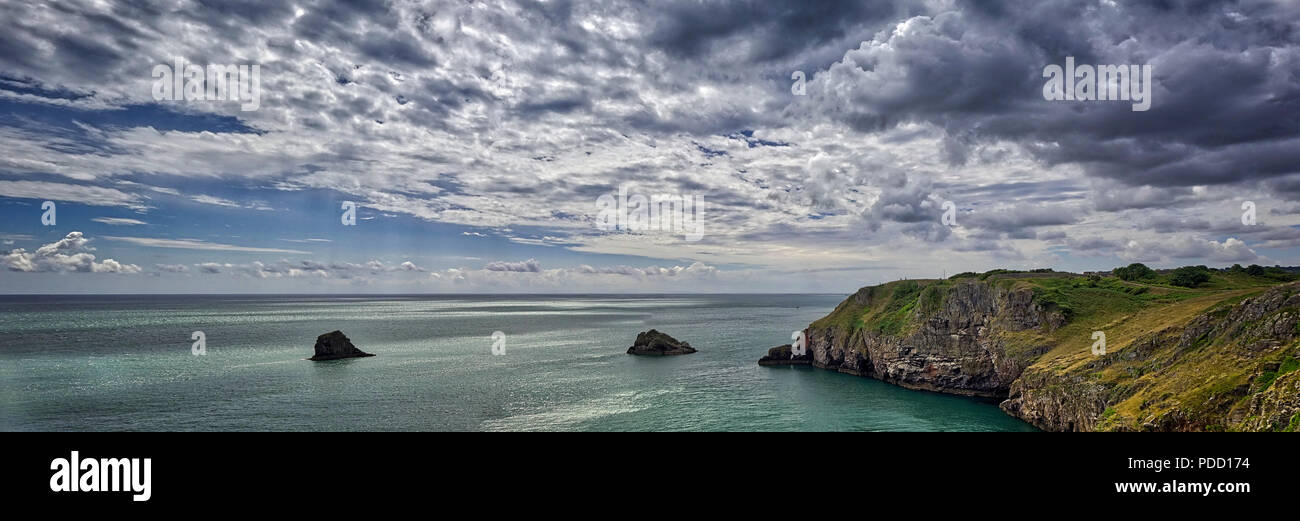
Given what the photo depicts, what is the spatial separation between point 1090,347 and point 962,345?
1786 centimetres

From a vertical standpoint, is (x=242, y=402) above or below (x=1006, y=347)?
below

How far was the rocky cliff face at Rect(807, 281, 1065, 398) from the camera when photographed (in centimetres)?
6619

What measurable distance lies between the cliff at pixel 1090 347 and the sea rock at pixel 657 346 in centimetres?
2684

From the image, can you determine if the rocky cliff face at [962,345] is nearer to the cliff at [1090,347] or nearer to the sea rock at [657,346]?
the cliff at [1090,347]

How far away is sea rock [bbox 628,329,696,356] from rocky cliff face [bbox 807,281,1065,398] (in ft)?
119

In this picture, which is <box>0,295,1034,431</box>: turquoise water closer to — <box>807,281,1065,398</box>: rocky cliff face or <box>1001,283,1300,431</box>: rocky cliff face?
<box>807,281,1065,398</box>: rocky cliff face

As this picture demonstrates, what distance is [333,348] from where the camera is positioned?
100688mm

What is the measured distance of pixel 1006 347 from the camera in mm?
65375

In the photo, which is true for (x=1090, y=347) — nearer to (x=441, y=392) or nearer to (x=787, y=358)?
(x=787, y=358)
